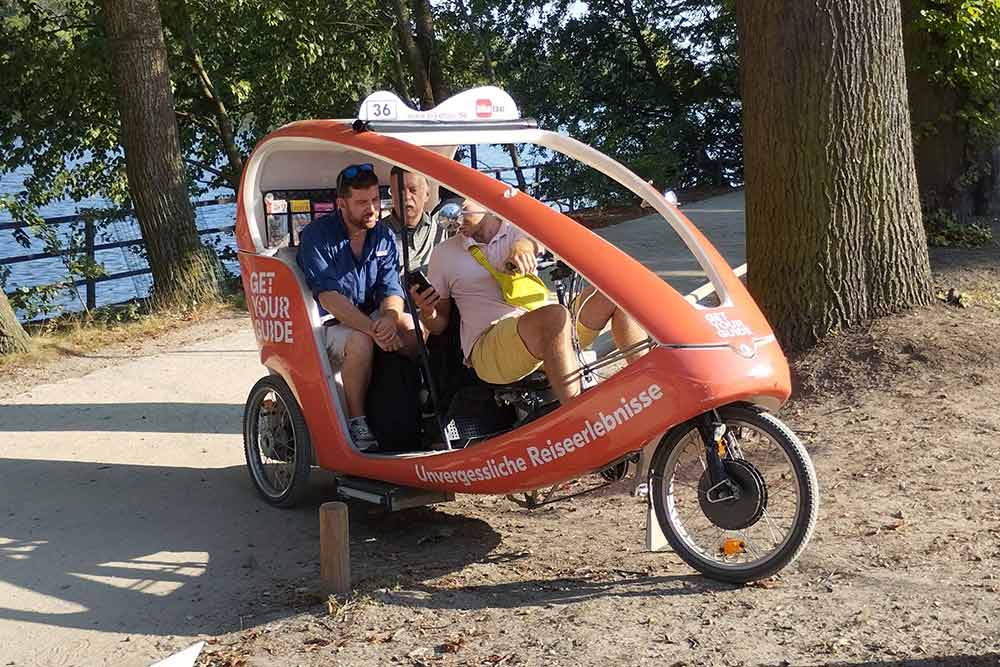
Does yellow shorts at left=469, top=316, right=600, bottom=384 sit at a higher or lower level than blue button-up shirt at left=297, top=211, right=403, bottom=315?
lower

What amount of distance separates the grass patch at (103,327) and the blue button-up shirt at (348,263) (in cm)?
435

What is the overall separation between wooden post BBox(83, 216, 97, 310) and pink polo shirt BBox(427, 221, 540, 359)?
360 inches

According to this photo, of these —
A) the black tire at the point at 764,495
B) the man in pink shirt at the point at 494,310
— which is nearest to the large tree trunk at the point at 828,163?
the man in pink shirt at the point at 494,310

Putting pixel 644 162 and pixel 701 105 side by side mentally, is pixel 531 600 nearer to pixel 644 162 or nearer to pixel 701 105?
pixel 644 162

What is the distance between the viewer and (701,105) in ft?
76.5

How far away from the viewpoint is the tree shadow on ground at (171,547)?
4.91m

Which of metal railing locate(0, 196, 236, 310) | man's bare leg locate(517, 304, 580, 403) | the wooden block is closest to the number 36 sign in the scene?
man's bare leg locate(517, 304, 580, 403)

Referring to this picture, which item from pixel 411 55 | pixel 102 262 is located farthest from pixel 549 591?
pixel 411 55

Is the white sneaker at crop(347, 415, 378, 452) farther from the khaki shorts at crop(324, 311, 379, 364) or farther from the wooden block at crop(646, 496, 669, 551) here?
the wooden block at crop(646, 496, 669, 551)

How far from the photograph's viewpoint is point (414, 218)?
6.02 m

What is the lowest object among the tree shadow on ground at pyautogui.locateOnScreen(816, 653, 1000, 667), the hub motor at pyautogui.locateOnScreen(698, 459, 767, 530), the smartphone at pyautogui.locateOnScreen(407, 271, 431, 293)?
the tree shadow on ground at pyautogui.locateOnScreen(816, 653, 1000, 667)

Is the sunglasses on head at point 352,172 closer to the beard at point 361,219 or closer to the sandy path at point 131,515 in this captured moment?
the beard at point 361,219

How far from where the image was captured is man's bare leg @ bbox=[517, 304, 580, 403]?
4.96 meters

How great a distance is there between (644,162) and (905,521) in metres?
15.9
